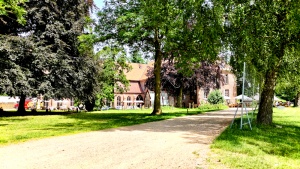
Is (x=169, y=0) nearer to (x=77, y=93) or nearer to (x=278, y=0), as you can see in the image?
(x=278, y=0)

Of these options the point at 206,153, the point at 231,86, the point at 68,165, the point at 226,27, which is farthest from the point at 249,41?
the point at 231,86

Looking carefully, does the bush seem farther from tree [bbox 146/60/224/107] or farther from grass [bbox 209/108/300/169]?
grass [bbox 209/108/300/169]

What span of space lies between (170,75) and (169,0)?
32.4 metres

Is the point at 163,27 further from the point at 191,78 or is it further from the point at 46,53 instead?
the point at 191,78

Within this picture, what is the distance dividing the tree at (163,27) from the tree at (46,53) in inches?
230

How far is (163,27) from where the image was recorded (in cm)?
1975

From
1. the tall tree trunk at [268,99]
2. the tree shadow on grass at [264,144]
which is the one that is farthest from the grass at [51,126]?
the tall tree trunk at [268,99]

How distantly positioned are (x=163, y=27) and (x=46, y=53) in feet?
40.9

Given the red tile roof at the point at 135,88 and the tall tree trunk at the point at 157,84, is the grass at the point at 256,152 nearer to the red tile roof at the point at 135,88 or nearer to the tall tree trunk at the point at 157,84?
the tall tree trunk at the point at 157,84

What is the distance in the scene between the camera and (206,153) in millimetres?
8164

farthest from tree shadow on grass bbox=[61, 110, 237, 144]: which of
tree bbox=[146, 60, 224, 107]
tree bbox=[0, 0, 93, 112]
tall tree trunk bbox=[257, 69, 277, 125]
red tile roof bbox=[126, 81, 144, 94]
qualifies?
red tile roof bbox=[126, 81, 144, 94]

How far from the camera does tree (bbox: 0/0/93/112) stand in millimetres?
24906

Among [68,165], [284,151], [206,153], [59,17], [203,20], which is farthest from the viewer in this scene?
[59,17]

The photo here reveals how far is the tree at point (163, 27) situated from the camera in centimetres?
1368
